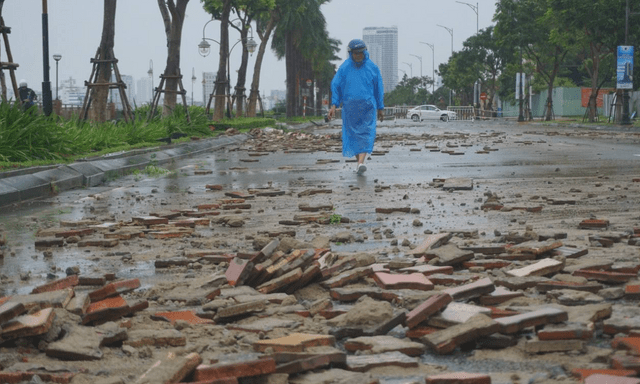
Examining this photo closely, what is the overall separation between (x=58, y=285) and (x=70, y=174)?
8224 millimetres

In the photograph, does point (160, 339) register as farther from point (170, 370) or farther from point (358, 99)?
point (358, 99)

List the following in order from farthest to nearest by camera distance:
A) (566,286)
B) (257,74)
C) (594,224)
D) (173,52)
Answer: (257,74)
(173,52)
(594,224)
(566,286)

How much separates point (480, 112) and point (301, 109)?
2019 cm

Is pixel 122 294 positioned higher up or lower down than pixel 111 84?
lower down

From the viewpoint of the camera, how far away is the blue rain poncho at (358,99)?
1511 cm

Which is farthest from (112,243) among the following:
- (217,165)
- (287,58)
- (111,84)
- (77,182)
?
(287,58)

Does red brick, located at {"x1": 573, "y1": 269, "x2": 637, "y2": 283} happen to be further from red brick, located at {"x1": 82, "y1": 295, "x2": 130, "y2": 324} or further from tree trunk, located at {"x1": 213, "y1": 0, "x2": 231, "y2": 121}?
tree trunk, located at {"x1": 213, "y1": 0, "x2": 231, "y2": 121}

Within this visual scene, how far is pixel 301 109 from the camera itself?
8162 cm

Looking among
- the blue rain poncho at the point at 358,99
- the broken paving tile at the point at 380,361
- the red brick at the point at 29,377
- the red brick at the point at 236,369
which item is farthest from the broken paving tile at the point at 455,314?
the blue rain poncho at the point at 358,99

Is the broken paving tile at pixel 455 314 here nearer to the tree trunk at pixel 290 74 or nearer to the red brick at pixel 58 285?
the red brick at pixel 58 285

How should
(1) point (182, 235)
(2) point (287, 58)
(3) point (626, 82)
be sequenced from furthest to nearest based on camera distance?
(2) point (287, 58), (3) point (626, 82), (1) point (182, 235)

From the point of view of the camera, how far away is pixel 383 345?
12.3 feet

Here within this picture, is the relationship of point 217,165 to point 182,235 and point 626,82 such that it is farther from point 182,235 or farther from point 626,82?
point 626,82

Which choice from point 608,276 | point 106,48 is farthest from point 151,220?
point 106,48
